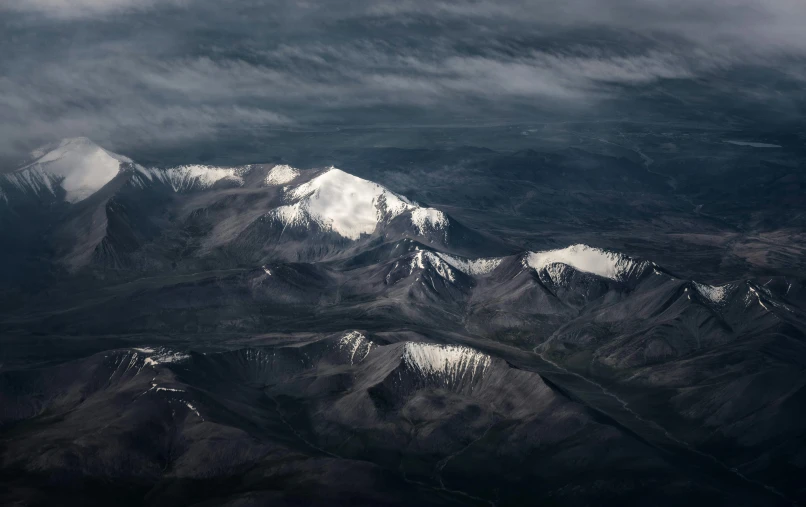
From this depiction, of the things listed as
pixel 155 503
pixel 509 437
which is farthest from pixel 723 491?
pixel 155 503

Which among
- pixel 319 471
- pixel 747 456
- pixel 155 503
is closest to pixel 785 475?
pixel 747 456

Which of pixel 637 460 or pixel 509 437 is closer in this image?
pixel 637 460

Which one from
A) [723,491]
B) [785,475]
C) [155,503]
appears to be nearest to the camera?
[155,503]

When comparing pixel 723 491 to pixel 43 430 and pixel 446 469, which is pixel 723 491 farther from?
pixel 43 430

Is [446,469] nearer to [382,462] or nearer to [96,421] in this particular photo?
[382,462]

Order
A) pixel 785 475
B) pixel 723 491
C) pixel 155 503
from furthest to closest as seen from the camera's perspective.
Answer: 1. pixel 785 475
2. pixel 723 491
3. pixel 155 503

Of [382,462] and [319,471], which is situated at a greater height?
→ [319,471]

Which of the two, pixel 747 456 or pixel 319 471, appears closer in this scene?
pixel 319 471

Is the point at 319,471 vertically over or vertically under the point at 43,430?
over
